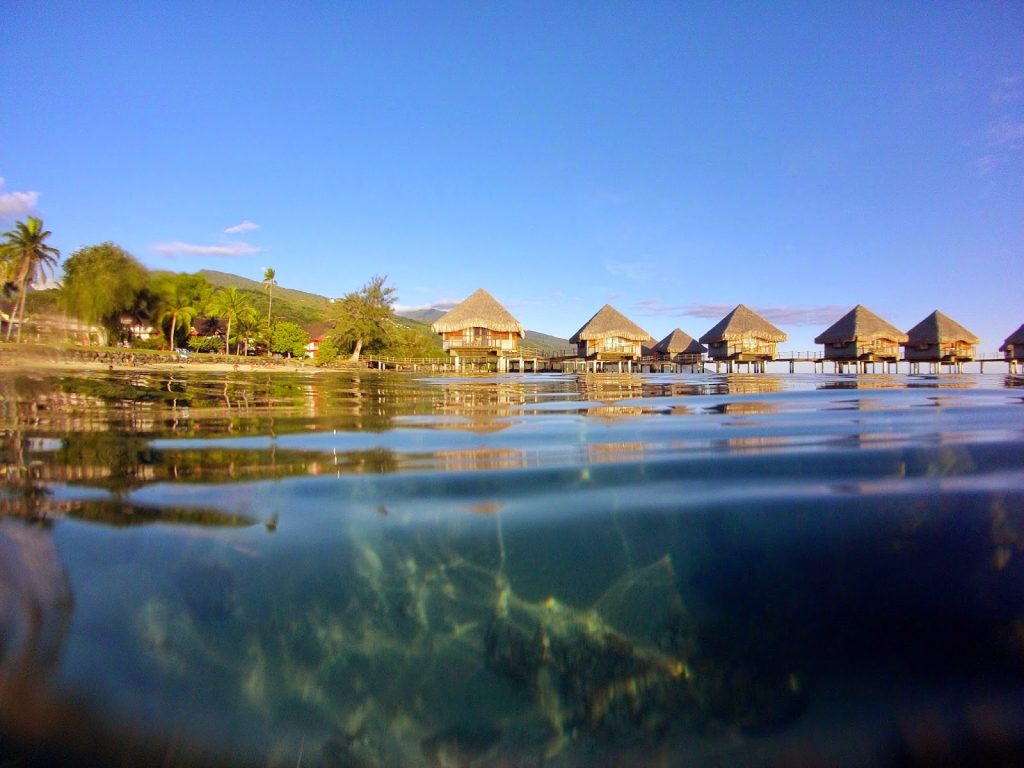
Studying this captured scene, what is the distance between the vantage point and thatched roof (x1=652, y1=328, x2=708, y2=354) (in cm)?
4668

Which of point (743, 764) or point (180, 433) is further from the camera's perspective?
point (180, 433)

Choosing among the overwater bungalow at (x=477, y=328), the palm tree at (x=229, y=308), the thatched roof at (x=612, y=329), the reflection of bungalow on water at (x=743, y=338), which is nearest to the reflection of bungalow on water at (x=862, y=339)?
the reflection of bungalow on water at (x=743, y=338)

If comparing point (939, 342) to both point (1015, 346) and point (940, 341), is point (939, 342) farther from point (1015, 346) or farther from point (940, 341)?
point (1015, 346)

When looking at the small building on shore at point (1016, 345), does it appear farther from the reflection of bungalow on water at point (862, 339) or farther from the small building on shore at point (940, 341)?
the reflection of bungalow on water at point (862, 339)

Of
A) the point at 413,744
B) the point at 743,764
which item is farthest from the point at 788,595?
the point at 413,744

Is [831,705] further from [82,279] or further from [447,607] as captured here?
[82,279]

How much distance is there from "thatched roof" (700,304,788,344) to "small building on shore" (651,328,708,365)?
428 cm

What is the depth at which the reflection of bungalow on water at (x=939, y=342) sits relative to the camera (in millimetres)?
38625

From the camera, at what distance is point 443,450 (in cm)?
306

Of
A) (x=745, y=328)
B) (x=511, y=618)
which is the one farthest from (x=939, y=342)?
(x=511, y=618)

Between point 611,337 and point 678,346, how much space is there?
42.5ft

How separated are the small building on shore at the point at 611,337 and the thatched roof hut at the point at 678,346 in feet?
29.3

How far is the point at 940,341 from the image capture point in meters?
38.5

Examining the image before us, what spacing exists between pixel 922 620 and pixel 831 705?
0.44m
